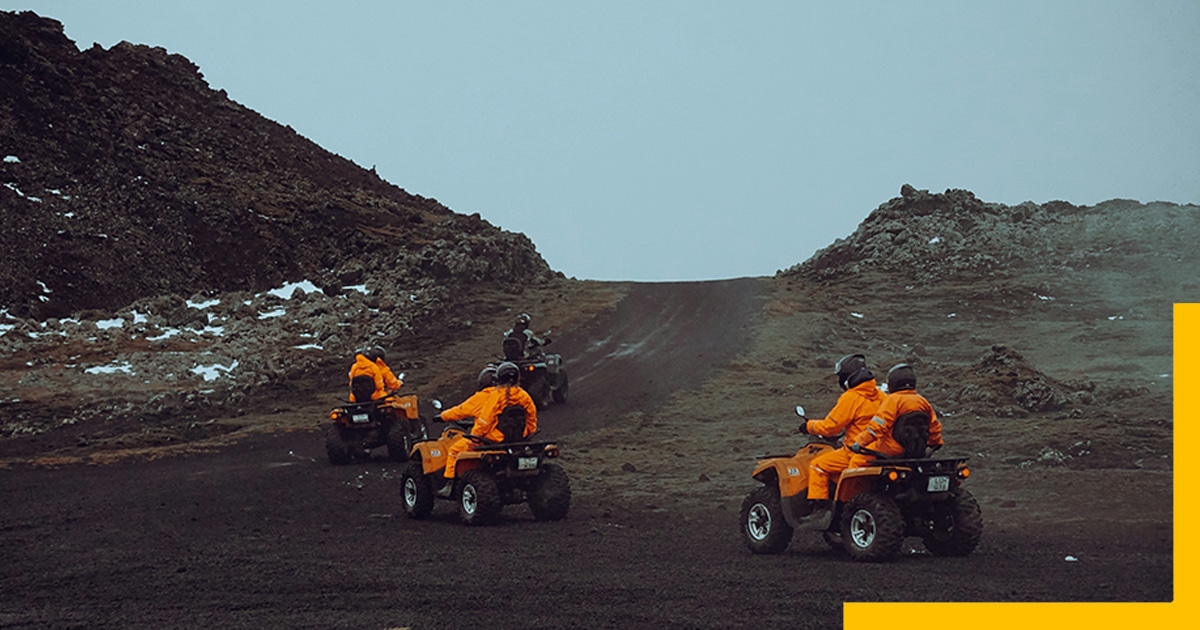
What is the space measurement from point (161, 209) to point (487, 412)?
3989cm

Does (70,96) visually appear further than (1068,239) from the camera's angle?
Yes

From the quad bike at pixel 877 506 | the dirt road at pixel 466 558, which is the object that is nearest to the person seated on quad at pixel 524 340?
A: the dirt road at pixel 466 558

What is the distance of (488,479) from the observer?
1322cm

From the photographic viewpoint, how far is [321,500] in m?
15.9

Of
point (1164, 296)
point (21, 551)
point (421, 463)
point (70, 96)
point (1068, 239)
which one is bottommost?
point (21, 551)

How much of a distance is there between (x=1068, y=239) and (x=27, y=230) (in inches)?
1555

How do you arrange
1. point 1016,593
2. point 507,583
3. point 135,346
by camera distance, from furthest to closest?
point 135,346 < point 507,583 < point 1016,593

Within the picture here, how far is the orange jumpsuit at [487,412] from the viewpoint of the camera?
43.0 feet

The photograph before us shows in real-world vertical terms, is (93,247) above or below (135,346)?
above

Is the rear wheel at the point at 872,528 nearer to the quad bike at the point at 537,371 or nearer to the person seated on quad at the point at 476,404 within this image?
the person seated on quad at the point at 476,404

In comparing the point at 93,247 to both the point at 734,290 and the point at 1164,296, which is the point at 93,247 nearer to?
the point at 734,290

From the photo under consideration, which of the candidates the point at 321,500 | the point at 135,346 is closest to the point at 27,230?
the point at 135,346

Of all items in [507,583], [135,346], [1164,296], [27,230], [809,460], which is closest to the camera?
[507,583]

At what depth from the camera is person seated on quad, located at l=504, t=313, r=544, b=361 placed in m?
25.2
